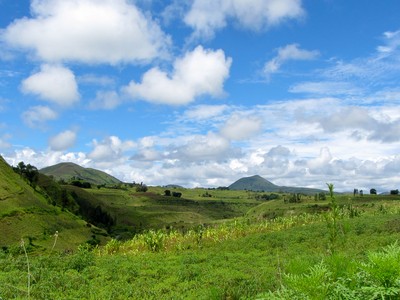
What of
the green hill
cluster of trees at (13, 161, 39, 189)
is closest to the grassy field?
the green hill

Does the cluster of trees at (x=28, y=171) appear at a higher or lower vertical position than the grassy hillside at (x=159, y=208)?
higher

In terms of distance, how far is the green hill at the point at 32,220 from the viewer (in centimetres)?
3553

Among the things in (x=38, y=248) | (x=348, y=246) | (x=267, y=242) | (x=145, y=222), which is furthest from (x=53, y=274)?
(x=145, y=222)

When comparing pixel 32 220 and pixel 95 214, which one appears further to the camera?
pixel 95 214

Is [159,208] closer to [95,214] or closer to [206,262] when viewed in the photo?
[95,214]

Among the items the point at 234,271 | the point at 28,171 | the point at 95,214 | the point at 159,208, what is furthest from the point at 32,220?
the point at 159,208

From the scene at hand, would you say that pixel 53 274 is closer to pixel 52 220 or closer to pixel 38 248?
pixel 38 248

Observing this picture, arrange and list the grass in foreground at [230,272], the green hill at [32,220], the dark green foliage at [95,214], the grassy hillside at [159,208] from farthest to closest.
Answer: the grassy hillside at [159,208] < the dark green foliage at [95,214] < the green hill at [32,220] < the grass in foreground at [230,272]

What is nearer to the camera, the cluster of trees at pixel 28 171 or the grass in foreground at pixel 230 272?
the grass in foreground at pixel 230 272

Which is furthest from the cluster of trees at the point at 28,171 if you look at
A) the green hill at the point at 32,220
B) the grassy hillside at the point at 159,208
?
the grassy hillside at the point at 159,208

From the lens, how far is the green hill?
35531mm

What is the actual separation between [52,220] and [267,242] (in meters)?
25.8

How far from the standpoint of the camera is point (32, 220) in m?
38.4

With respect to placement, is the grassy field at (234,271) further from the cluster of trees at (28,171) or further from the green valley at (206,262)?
the cluster of trees at (28,171)
